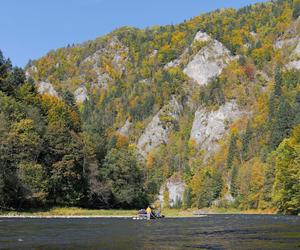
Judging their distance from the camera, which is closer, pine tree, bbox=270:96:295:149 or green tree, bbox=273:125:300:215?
green tree, bbox=273:125:300:215

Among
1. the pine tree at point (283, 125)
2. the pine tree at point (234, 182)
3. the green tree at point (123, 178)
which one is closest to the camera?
the green tree at point (123, 178)

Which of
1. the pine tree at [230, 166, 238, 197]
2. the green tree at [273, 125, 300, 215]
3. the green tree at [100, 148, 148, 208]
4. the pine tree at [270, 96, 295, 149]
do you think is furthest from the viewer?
the pine tree at [230, 166, 238, 197]

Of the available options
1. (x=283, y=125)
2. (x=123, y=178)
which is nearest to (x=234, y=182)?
(x=283, y=125)

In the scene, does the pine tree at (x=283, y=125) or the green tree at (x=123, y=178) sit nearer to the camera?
the green tree at (x=123, y=178)

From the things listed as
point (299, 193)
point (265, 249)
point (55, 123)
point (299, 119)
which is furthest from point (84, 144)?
point (265, 249)

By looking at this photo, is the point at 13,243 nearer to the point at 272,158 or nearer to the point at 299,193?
the point at 299,193

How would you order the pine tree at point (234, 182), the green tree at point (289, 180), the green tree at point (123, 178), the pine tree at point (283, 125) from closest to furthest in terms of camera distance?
the green tree at point (289, 180)
the green tree at point (123, 178)
the pine tree at point (283, 125)
the pine tree at point (234, 182)

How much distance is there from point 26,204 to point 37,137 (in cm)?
1236

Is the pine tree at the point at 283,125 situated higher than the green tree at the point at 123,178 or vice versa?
the pine tree at the point at 283,125

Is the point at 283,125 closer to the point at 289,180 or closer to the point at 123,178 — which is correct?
the point at 123,178

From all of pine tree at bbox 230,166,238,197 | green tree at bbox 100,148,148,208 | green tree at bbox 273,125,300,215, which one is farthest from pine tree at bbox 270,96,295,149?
green tree at bbox 100,148,148,208

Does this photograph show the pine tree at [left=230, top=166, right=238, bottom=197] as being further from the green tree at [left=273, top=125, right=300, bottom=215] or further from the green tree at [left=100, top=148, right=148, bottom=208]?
the green tree at [left=273, top=125, right=300, bottom=215]

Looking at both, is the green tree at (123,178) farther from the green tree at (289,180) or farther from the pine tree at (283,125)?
the pine tree at (283,125)

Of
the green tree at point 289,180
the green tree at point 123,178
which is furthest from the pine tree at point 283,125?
the green tree at point 123,178
